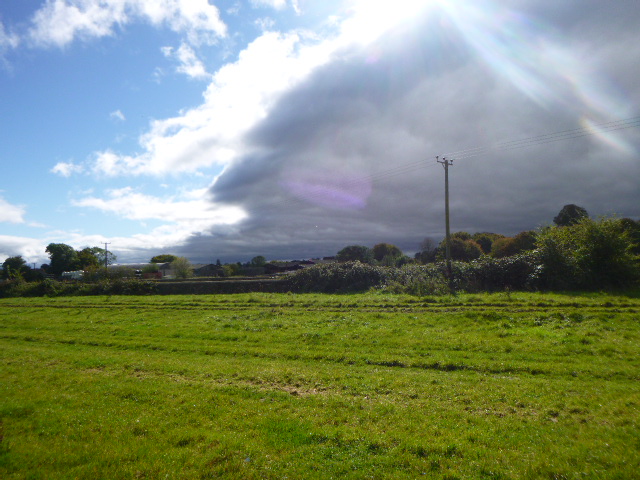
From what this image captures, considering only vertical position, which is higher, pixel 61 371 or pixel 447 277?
pixel 447 277

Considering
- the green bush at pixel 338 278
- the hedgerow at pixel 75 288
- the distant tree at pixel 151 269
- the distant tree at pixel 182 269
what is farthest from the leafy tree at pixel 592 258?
the distant tree at pixel 151 269

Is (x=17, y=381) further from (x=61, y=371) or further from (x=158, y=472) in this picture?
(x=158, y=472)

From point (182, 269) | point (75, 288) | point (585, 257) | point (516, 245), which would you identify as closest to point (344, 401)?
point (585, 257)

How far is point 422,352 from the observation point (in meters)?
12.6

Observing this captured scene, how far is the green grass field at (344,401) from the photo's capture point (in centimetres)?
582

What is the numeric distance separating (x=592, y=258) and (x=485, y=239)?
70589mm

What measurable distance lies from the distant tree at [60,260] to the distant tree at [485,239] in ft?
405

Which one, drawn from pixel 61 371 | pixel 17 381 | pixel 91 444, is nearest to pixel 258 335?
pixel 61 371

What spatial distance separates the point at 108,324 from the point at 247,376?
1623 centimetres

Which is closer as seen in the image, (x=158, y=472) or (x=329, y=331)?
(x=158, y=472)

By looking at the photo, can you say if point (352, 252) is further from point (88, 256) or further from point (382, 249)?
point (88, 256)

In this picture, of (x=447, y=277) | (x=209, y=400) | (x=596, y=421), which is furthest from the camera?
(x=447, y=277)

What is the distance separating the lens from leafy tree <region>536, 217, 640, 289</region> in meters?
23.8

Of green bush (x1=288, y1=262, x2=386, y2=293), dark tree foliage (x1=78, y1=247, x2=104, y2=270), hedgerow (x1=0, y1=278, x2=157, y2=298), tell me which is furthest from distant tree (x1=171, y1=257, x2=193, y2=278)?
green bush (x1=288, y1=262, x2=386, y2=293)
